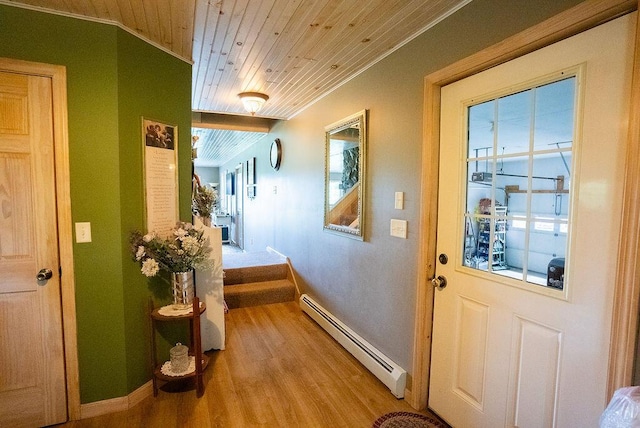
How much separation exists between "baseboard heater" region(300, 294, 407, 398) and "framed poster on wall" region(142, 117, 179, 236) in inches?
66.3

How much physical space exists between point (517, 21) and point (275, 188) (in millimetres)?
3702

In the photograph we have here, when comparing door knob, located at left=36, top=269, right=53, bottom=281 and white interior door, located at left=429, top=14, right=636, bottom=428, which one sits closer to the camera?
white interior door, located at left=429, top=14, right=636, bottom=428

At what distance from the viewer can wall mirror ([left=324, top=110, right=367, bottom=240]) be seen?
2.53m

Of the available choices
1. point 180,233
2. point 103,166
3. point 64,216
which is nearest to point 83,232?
point 64,216

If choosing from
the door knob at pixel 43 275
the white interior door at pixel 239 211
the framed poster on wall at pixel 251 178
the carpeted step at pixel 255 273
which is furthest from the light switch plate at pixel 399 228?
the white interior door at pixel 239 211

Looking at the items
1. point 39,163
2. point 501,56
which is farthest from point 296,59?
point 39,163

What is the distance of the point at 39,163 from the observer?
66.2 inches

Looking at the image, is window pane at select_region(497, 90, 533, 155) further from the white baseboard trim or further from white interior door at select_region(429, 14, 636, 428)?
the white baseboard trim

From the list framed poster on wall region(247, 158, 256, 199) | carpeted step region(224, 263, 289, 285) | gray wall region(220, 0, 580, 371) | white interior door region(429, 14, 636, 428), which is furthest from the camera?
framed poster on wall region(247, 158, 256, 199)

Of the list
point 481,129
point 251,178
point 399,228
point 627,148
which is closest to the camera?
point 627,148

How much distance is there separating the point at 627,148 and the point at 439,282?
1066 millimetres

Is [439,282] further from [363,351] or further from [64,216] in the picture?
[64,216]

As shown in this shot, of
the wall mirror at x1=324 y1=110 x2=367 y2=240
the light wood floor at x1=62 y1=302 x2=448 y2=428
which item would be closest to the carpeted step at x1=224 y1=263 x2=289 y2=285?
the light wood floor at x1=62 y1=302 x2=448 y2=428

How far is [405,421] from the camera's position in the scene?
184 centimetres
